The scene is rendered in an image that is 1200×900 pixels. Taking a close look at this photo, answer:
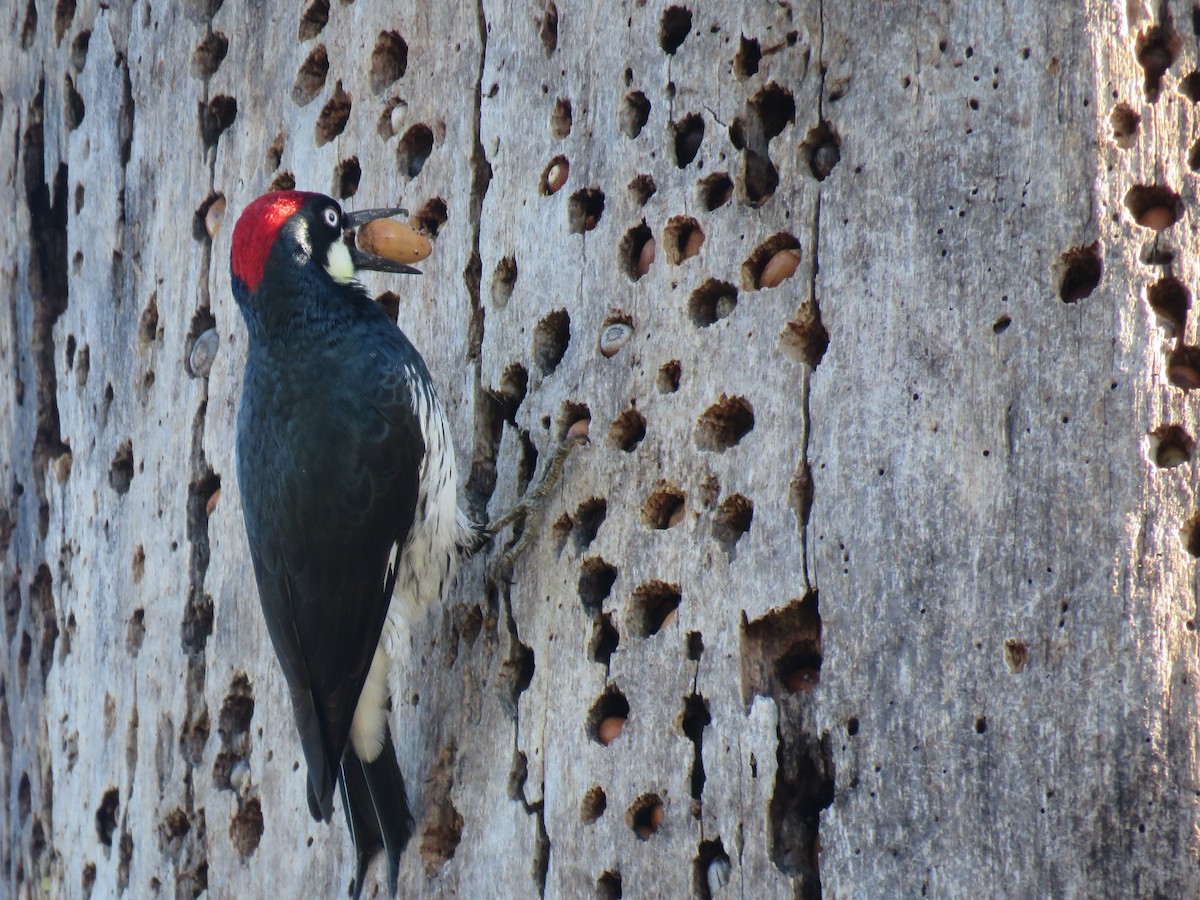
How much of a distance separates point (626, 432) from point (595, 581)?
29 centimetres

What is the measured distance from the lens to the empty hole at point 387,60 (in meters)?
3.35

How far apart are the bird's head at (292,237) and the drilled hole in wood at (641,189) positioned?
59cm

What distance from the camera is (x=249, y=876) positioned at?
3104 mm

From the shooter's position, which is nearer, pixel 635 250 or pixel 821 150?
pixel 821 150

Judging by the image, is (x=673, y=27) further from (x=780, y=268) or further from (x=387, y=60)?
(x=387, y=60)

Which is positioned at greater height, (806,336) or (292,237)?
(292,237)

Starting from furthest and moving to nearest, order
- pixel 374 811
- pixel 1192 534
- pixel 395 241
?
pixel 395 241 < pixel 374 811 < pixel 1192 534

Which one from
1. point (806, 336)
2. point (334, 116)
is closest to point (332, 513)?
point (334, 116)

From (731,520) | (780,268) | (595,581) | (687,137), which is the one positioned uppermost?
(687,137)

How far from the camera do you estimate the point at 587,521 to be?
2.84 meters

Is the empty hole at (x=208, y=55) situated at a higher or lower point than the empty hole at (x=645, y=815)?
higher

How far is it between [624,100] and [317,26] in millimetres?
1002

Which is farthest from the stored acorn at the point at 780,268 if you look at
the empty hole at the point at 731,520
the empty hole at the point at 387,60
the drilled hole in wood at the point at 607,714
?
the empty hole at the point at 387,60

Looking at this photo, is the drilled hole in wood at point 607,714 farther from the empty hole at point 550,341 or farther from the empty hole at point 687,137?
the empty hole at point 687,137
